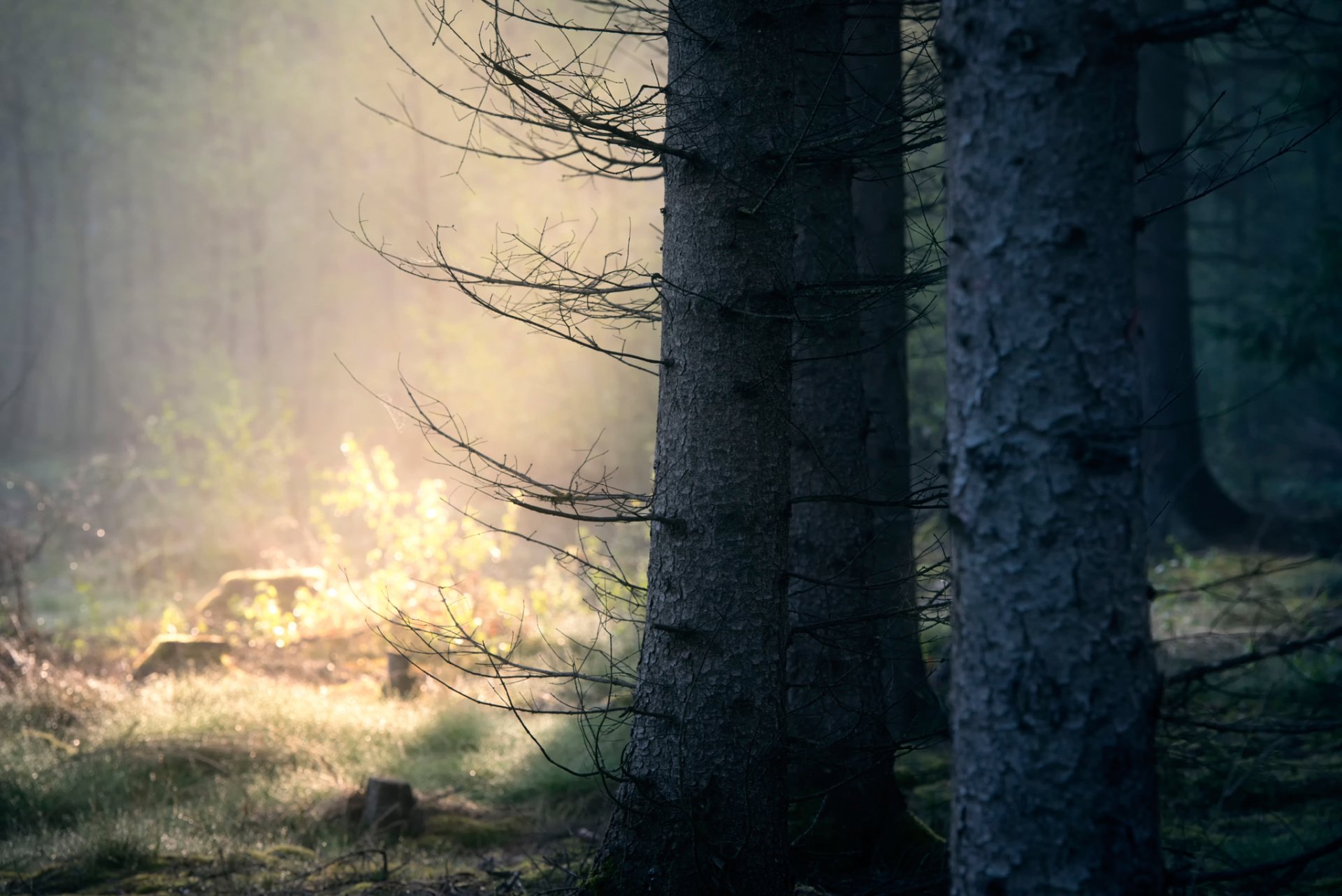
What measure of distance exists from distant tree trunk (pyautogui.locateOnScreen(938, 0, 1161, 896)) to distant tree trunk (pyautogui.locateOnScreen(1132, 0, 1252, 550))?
1034cm

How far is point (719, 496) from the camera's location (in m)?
2.84

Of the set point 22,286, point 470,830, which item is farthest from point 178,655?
point 22,286

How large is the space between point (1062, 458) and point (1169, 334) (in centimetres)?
1205

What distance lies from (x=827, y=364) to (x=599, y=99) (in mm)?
1803

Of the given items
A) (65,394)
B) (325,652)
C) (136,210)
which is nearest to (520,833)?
(325,652)

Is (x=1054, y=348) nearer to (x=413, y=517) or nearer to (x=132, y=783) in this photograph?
(x=132, y=783)

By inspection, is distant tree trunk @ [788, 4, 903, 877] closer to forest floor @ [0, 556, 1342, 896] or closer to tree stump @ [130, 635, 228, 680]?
forest floor @ [0, 556, 1342, 896]

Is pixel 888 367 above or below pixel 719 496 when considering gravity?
above

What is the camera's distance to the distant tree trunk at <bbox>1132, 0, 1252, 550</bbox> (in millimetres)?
11531

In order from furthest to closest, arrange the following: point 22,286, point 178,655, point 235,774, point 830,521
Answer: point 22,286
point 178,655
point 235,774
point 830,521

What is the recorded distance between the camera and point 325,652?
9.32 metres

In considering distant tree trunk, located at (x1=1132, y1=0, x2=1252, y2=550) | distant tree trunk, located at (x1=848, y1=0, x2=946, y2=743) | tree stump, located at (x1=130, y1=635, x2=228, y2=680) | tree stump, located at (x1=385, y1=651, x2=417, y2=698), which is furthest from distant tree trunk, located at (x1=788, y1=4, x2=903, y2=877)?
distant tree trunk, located at (x1=1132, y1=0, x2=1252, y2=550)

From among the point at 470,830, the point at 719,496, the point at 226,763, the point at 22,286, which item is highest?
the point at 22,286

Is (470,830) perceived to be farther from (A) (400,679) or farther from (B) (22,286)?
(B) (22,286)
